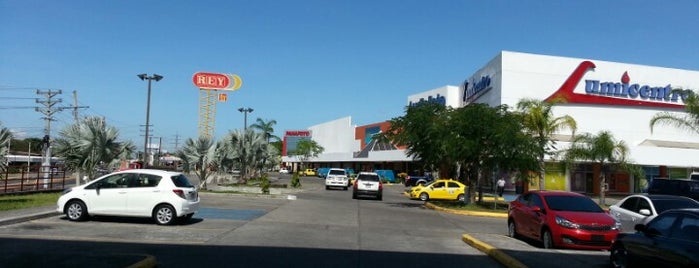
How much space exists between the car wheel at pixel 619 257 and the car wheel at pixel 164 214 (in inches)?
443

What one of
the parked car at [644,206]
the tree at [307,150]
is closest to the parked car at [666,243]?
the parked car at [644,206]

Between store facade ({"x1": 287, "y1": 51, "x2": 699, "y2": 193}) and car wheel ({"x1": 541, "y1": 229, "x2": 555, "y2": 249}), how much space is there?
3311cm

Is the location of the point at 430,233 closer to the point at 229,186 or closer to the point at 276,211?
the point at 276,211

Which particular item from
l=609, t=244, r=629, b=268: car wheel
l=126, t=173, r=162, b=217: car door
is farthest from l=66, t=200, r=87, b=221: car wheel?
l=609, t=244, r=629, b=268: car wheel

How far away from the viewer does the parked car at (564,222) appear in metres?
13.2

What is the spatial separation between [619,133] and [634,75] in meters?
5.07

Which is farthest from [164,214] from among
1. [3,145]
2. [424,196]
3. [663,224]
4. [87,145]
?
[424,196]

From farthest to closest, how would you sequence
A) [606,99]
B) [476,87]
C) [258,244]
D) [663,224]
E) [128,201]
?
[476,87] → [606,99] → [128,201] → [258,244] → [663,224]

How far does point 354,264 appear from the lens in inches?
430

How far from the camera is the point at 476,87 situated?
54250mm

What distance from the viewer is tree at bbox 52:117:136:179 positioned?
24.6m

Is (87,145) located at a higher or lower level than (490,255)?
higher

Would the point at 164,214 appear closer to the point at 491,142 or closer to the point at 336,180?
the point at 491,142

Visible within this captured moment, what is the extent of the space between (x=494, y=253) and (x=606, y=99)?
4066 cm
